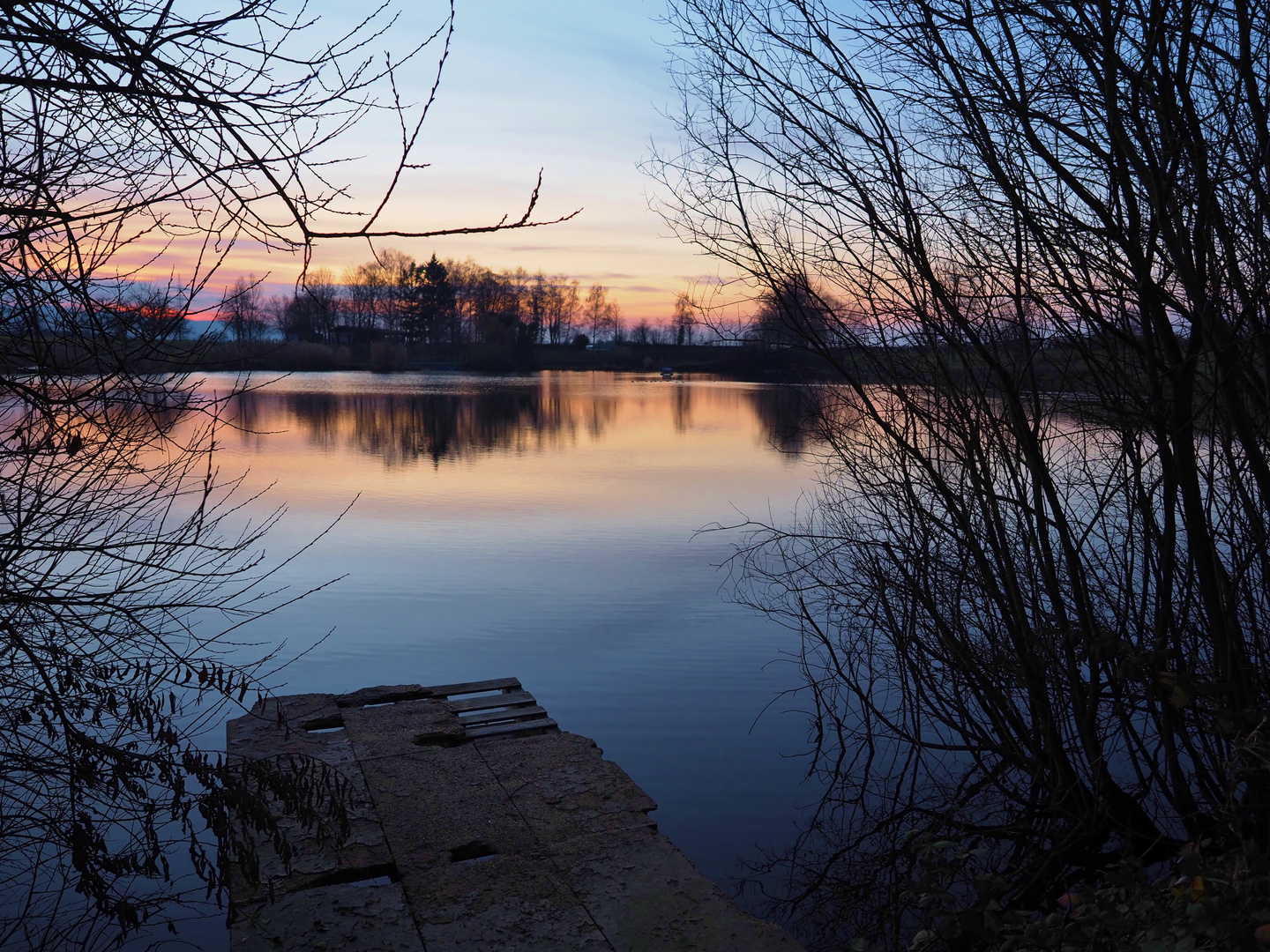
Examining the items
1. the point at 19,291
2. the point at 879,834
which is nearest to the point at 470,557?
the point at 879,834

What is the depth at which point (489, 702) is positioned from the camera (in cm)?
696

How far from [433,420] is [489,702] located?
2249 centimetres

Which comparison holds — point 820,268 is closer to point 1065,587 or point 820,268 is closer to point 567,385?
point 1065,587

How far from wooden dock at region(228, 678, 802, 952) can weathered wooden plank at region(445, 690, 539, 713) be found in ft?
1.40

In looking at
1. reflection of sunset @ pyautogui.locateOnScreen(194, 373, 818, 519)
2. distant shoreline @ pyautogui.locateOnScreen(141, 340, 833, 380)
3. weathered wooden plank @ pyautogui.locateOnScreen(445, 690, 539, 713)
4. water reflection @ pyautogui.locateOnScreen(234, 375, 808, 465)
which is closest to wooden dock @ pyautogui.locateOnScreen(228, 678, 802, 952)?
weathered wooden plank @ pyautogui.locateOnScreen(445, 690, 539, 713)

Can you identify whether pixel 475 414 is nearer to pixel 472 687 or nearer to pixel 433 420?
pixel 433 420

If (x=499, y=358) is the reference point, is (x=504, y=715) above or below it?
below

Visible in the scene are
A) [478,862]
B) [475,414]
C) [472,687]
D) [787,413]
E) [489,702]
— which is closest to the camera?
[478,862]

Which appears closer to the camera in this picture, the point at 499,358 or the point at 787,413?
the point at 787,413

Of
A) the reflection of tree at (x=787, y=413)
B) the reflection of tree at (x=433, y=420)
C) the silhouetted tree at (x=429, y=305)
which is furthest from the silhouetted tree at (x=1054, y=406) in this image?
the silhouetted tree at (x=429, y=305)

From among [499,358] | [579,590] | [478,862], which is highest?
[499,358]

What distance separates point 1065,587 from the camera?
596 cm

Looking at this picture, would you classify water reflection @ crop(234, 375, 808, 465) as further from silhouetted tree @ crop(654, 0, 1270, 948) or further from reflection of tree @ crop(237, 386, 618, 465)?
silhouetted tree @ crop(654, 0, 1270, 948)

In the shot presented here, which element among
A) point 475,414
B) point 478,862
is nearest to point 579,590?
point 478,862
